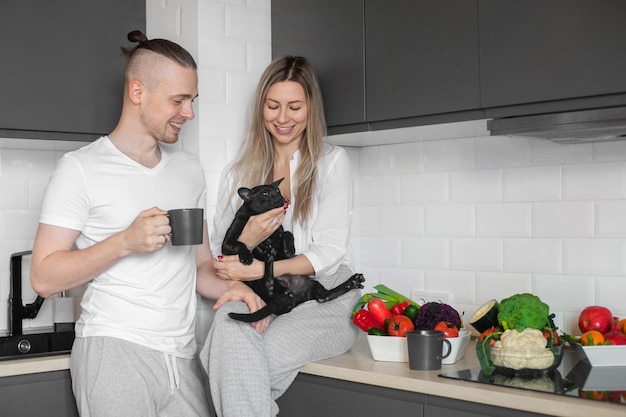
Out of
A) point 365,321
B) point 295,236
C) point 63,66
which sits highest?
point 63,66

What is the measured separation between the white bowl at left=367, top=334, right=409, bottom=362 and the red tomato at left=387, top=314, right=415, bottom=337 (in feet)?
0.10

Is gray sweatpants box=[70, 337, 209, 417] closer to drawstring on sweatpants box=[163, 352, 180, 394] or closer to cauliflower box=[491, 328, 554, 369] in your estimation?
drawstring on sweatpants box=[163, 352, 180, 394]

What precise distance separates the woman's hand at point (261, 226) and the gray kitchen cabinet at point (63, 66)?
0.72 meters

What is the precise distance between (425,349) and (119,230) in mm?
915

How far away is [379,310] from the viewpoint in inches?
94.1

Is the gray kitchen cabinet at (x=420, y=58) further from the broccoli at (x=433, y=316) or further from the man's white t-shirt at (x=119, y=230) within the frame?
the man's white t-shirt at (x=119, y=230)

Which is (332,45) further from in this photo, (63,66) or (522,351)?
(522,351)

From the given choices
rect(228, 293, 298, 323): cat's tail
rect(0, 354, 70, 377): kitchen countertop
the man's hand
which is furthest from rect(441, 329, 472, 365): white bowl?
rect(0, 354, 70, 377): kitchen countertop

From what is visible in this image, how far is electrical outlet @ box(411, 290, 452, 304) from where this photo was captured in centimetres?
284

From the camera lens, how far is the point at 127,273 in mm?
2309

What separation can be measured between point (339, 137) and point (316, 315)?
0.69 meters

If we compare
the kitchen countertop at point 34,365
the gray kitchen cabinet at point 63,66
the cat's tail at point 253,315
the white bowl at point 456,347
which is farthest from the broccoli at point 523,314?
the gray kitchen cabinet at point 63,66

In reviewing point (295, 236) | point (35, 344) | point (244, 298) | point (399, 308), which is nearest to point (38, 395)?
point (35, 344)

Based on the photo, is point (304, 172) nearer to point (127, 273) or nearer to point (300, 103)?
point (300, 103)
